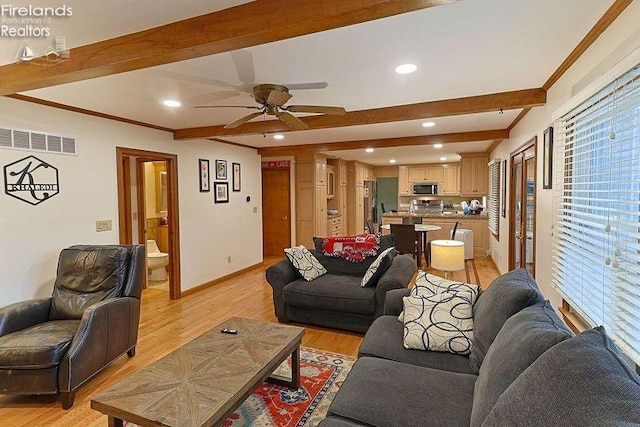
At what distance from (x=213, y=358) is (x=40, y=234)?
7.85 ft

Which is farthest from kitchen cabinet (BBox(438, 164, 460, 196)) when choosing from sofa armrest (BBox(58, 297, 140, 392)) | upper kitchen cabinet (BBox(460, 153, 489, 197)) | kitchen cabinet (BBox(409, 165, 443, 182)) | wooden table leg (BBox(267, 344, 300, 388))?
sofa armrest (BBox(58, 297, 140, 392))

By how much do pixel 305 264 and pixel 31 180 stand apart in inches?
108

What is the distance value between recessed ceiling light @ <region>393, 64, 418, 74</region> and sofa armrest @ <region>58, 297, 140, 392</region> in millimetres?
2840

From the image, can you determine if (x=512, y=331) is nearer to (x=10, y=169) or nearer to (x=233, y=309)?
(x=233, y=309)

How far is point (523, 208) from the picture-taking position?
405cm

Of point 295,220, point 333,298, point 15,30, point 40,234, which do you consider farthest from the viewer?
point 295,220

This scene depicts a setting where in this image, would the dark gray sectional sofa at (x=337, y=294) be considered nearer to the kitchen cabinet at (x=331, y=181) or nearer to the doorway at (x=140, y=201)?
the doorway at (x=140, y=201)

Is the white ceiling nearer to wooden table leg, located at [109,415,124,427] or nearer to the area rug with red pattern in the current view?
wooden table leg, located at [109,415,124,427]

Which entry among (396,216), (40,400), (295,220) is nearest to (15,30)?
(40,400)

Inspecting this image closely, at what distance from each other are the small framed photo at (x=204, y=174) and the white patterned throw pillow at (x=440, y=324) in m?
3.89

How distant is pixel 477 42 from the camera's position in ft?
6.81

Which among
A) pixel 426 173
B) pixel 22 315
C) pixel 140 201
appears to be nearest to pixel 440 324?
pixel 22 315

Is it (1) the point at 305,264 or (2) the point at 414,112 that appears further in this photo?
(1) the point at 305,264

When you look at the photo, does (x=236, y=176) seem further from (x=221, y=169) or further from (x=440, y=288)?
(x=440, y=288)
